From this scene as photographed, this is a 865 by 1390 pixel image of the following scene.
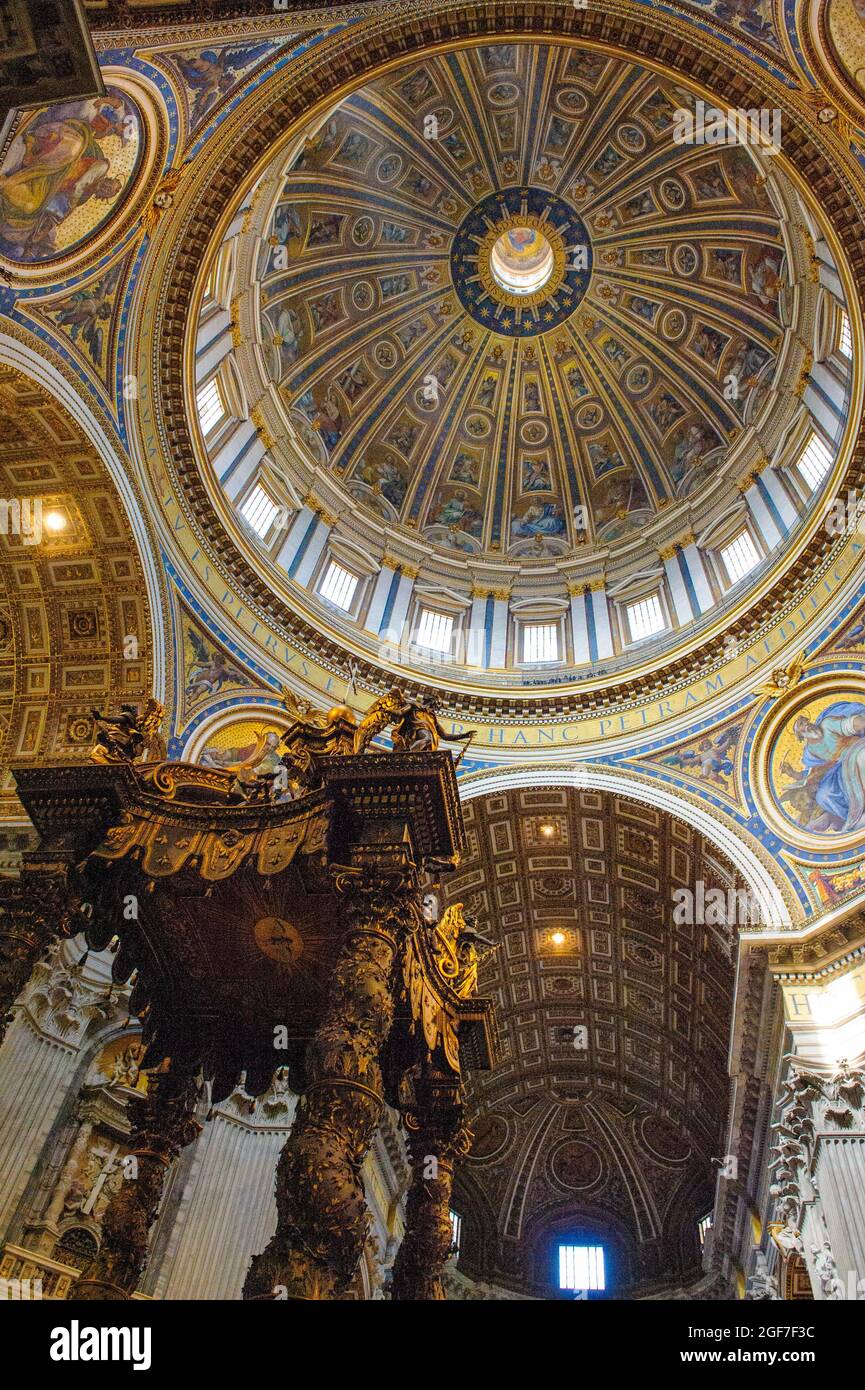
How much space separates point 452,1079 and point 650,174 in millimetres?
20787

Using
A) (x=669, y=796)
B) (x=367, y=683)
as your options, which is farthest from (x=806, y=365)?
(x=367, y=683)

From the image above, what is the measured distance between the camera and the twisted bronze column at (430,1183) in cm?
842

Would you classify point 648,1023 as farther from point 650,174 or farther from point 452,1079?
point 650,174

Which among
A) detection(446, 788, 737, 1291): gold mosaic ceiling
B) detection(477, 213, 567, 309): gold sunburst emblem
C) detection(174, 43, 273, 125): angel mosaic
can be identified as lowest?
detection(446, 788, 737, 1291): gold mosaic ceiling

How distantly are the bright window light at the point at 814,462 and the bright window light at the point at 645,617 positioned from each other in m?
3.90

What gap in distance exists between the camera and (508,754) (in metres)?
19.0

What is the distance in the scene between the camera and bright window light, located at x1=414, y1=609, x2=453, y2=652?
71.9ft

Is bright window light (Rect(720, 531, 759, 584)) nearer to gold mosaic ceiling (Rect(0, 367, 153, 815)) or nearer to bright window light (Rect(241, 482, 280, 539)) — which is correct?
bright window light (Rect(241, 482, 280, 539))

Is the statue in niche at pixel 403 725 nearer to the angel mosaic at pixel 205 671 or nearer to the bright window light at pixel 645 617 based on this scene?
the angel mosaic at pixel 205 671

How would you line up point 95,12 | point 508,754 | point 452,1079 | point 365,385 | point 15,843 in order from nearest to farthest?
point 452,1079 → point 95,12 → point 15,843 → point 508,754 → point 365,385

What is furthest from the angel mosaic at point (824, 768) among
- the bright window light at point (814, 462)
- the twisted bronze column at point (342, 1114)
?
the twisted bronze column at point (342, 1114)

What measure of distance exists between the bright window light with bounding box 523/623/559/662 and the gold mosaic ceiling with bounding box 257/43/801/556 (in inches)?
104

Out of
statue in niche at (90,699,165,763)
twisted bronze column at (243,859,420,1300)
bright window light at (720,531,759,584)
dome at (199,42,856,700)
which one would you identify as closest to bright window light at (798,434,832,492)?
dome at (199,42,856,700)

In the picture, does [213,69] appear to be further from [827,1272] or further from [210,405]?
[827,1272]
